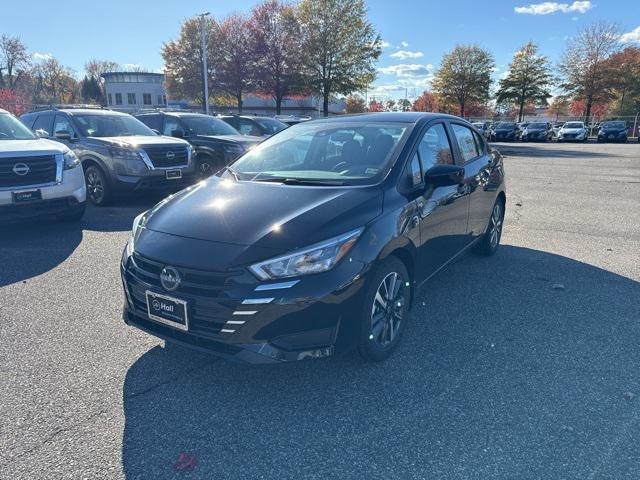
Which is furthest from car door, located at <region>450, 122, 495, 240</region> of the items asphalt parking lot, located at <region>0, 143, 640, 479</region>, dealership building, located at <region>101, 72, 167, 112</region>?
dealership building, located at <region>101, 72, 167, 112</region>

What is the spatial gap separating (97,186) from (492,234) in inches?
279

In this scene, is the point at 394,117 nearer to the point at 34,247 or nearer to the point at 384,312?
the point at 384,312

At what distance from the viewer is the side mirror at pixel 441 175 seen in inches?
138

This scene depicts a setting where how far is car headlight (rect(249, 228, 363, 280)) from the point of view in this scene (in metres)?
2.58

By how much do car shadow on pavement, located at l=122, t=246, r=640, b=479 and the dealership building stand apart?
65.3 metres

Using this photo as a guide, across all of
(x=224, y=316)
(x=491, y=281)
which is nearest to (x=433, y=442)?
(x=224, y=316)

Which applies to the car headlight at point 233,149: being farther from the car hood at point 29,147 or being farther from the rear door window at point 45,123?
the car hood at point 29,147

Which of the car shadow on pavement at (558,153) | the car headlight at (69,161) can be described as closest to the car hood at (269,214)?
the car headlight at (69,161)

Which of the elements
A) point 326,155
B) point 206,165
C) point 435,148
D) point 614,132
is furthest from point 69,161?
point 614,132

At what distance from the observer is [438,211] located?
3.79 m

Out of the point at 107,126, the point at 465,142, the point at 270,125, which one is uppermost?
the point at 270,125

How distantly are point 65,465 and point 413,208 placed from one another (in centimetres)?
262

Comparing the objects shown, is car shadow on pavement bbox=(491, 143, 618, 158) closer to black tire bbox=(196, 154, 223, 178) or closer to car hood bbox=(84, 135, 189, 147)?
black tire bbox=(196, 154, 223, 178)

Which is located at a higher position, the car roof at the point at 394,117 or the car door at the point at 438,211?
the car roof at the point at 394,117
